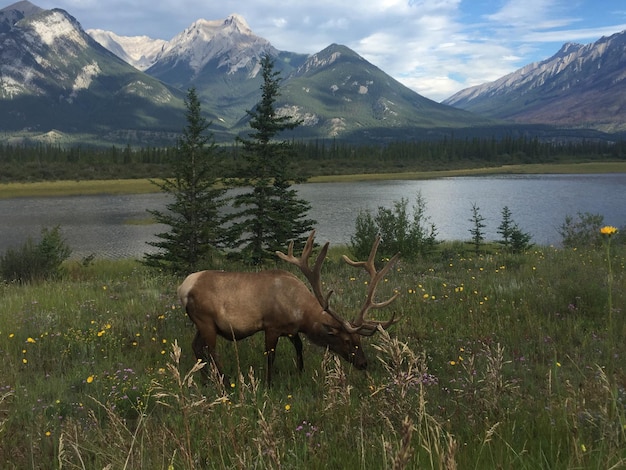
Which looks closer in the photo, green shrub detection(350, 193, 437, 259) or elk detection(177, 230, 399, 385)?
elk detection(177, 230, 399, 385)

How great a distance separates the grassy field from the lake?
17.3 metres

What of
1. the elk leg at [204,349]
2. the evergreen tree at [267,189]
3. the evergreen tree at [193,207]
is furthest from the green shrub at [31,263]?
the elk leg at [204,349]

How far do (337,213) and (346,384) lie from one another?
43.0 m

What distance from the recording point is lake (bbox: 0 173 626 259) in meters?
37.0

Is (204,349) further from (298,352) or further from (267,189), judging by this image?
(267,189)

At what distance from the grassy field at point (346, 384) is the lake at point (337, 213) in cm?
1728

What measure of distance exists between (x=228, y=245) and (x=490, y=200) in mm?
48654

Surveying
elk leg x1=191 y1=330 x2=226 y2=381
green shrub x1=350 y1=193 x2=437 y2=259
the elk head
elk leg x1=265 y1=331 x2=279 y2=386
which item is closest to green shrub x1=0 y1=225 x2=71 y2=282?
green shrub x1=350 y1=193 x2=437 y2=259

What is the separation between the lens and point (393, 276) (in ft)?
40.7

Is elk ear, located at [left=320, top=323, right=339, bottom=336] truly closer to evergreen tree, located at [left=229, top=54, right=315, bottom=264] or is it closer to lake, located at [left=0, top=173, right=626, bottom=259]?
evergreen tree, located at [left=229, top=54, right=315, bottom=264]

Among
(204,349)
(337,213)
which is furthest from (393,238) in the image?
(337,213)

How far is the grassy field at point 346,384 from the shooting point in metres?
2.81

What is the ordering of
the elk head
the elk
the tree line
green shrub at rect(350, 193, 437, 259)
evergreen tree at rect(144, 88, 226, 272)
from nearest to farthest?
the elk head < the elk < evergreen tree at rect(144, 88, 226, 272) < green shrub at rect(350, 193, 437, 259) < the tree line

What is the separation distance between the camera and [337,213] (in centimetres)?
4794
